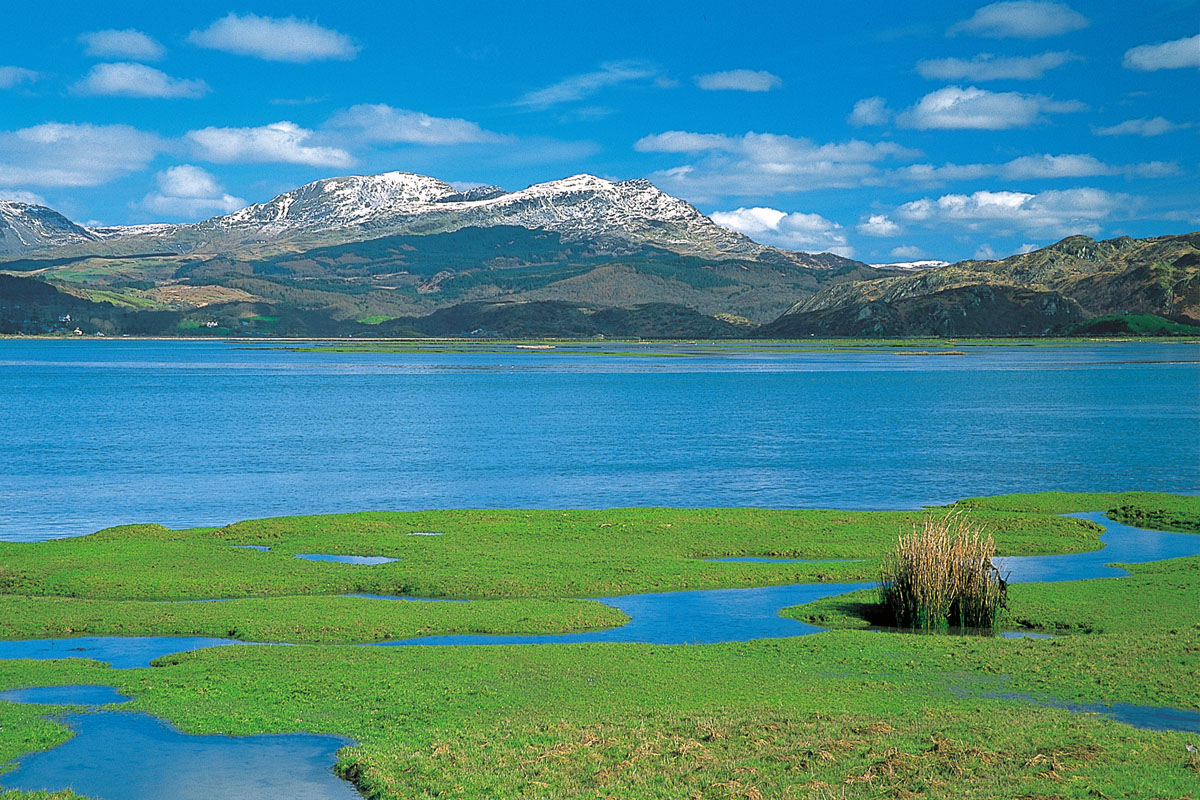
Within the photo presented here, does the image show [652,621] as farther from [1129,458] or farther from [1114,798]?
[1129,458]

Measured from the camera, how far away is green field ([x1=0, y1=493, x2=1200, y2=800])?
15.6 meters

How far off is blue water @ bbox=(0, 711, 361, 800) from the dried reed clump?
537 inches

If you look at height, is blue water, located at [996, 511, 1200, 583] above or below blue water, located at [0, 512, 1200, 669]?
below

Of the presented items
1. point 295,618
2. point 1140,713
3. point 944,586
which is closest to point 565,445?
point 295,618

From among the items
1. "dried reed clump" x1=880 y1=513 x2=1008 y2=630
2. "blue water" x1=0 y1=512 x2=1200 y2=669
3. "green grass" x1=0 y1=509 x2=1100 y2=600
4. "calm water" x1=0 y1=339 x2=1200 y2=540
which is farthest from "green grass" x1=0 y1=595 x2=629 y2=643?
"calm water" x1=0 y1=339 x2=1200 y2=540

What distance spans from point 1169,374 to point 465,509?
449 feet

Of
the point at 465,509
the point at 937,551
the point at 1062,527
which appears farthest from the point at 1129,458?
the point at 937,551

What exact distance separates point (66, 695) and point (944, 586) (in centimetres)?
1824

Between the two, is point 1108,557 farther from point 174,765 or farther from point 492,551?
point 174,765

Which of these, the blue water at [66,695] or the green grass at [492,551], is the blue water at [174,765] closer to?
the blue water at [66,695]

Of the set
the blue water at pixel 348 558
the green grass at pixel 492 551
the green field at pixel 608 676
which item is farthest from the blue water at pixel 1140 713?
the blue water at pixel 348 558

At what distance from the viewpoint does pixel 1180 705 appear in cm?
1894

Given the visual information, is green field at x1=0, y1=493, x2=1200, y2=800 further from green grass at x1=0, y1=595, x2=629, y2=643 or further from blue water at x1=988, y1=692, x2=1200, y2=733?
blue water at x1=988, y1=692, x2=1200, y2=733

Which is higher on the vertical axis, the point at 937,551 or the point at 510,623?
the point at 937,551
